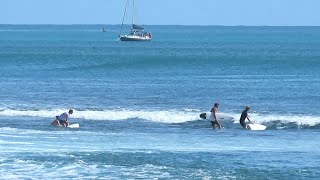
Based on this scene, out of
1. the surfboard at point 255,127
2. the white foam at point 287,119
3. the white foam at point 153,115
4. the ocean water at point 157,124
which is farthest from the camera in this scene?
the white foam at point 153,115

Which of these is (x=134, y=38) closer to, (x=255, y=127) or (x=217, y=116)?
(x=217, y=116)

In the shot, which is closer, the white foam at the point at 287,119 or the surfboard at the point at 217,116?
the surfboard at the point at 217,116

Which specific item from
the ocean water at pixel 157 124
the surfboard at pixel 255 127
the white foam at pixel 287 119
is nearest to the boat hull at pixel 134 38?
the ocean water at pixel 157 124

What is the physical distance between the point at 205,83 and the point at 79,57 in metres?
35.5

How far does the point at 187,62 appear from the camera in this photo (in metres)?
81.8

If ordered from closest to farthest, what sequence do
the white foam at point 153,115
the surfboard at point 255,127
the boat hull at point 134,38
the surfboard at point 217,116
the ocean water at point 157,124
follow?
1. the ocean water at point 157,124
2. the surfboard at point 255,127
3. the surfboard at point 217,116
4. the white foam at point 153,115
5. the boat hull at point 134,38

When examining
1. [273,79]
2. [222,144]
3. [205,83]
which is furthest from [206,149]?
[273,79]

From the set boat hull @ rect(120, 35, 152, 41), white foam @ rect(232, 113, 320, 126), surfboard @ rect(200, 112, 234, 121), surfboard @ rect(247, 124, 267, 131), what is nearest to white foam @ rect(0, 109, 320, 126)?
white foam @ rect(232, 113, 320, 126)

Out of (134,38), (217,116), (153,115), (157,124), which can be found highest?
(134,38)

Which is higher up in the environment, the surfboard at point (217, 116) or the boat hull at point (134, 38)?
the boat hull at point (134, 38)

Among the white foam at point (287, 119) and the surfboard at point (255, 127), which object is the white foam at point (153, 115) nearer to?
the white foam at point (287, 119)

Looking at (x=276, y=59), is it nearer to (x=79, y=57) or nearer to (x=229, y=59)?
(x=229, y=59)

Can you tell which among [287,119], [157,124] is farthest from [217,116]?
[287,119]

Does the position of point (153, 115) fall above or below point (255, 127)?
above
